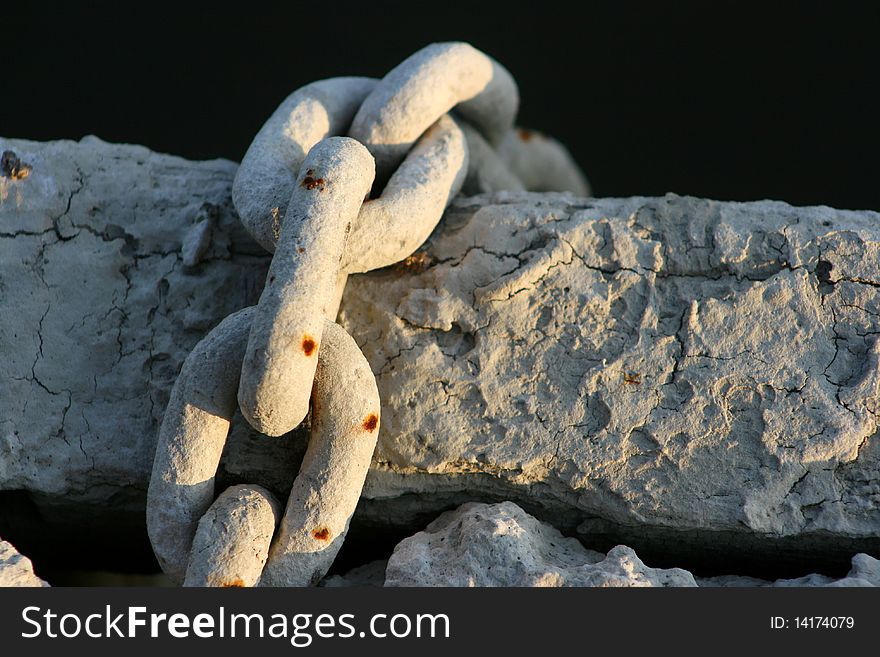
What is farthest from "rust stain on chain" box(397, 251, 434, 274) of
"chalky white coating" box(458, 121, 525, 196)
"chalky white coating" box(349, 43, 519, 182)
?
"chalky white coating" box(458, 121, 525, 196)

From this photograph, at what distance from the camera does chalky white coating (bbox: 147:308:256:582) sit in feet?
3.55

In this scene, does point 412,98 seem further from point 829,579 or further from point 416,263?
point 829,579

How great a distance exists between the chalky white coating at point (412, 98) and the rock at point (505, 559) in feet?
1.73

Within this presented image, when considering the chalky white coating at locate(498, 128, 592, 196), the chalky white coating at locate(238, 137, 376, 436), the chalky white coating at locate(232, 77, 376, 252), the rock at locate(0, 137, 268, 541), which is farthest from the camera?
the chalky white coating at locate(498, 128, 592, 196)

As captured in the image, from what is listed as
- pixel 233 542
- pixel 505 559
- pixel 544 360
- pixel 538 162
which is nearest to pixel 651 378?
pixel 544 360

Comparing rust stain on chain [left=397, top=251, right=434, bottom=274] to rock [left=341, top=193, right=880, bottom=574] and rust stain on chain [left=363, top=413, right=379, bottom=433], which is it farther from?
rust stain on chain [left=363, top=413, right=379, bottom=433]

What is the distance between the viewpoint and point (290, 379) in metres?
1.00

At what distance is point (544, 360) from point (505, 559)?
278 millimetres

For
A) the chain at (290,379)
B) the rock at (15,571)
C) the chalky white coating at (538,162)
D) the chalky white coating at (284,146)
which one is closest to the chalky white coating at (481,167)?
the chalky white coating at (538,162)

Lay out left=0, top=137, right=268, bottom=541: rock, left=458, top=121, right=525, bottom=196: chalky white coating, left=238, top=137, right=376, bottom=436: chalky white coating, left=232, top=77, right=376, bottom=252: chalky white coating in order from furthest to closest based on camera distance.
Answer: left=458, top=121, right=525, bottom=196: chalky white coating, left=0, top=137, right=268, bottom=541: rock, left=232, top=77, right=376, bottom=252: chalky white coating, left=238, top=137, right=376, bottom=436: chalky white coating

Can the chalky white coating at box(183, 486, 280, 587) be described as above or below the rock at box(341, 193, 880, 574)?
below

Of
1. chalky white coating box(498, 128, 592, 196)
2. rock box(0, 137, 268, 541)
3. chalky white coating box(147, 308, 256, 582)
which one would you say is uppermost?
chalky white coating box(498, 128, 592, 196)

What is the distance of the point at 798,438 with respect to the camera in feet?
3.81
